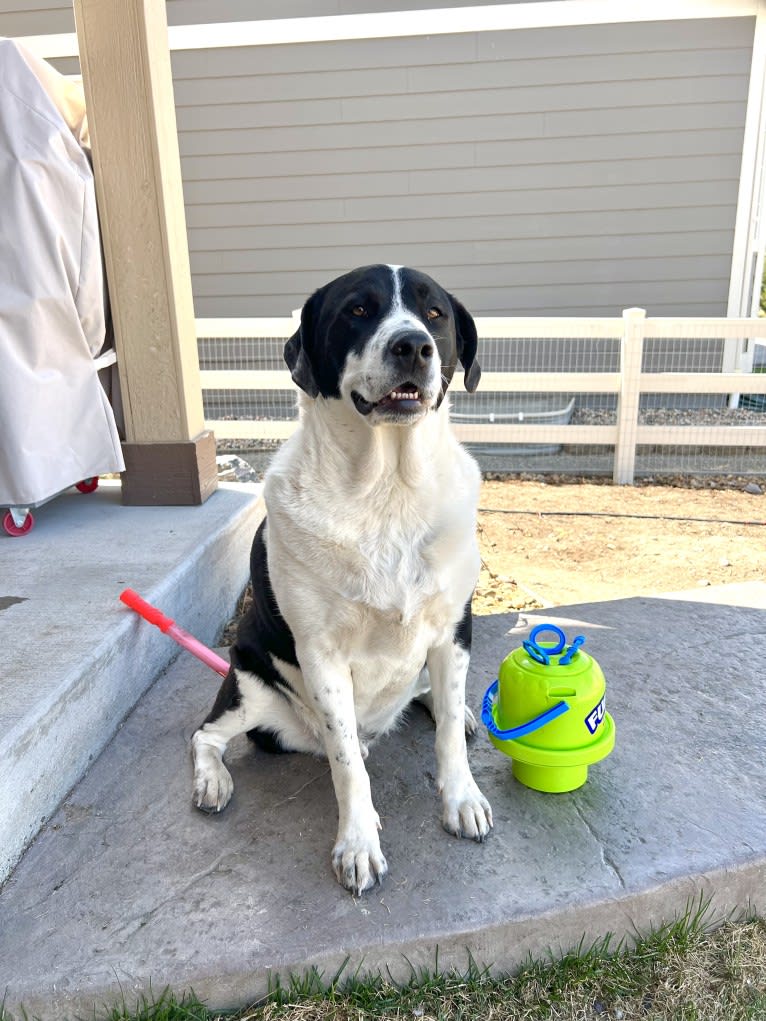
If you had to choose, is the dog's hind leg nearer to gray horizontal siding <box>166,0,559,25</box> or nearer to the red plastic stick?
the red plastic stick

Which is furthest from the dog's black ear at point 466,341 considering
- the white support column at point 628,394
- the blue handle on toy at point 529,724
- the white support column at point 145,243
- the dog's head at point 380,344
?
the white support column at point 628,394

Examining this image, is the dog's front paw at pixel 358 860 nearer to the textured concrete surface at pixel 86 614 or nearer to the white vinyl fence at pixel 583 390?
the textured concrete surface at pixel 86 614

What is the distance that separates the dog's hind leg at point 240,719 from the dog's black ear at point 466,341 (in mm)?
996

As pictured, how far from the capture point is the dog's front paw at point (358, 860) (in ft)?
5.57

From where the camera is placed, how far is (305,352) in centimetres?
194

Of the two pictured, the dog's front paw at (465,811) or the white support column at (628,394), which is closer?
the dog's front paw at (465,811)

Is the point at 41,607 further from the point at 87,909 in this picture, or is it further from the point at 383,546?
the point at 383,546

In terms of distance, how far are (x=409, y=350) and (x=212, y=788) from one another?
1.20 meters

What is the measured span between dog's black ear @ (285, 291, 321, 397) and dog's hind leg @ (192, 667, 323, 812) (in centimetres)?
79

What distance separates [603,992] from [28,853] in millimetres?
1317

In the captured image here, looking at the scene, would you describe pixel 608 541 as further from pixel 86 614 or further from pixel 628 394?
pixel 86 614

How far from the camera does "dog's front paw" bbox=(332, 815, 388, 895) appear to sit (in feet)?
5.57

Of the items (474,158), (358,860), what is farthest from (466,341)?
(474,158)

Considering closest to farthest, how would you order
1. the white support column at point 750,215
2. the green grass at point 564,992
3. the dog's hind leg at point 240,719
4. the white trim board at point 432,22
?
the green grass at point 564,992 < the dog's hind leg at point 240,719 < the white trim board at point 432,22 < the white support column at point 750,215
